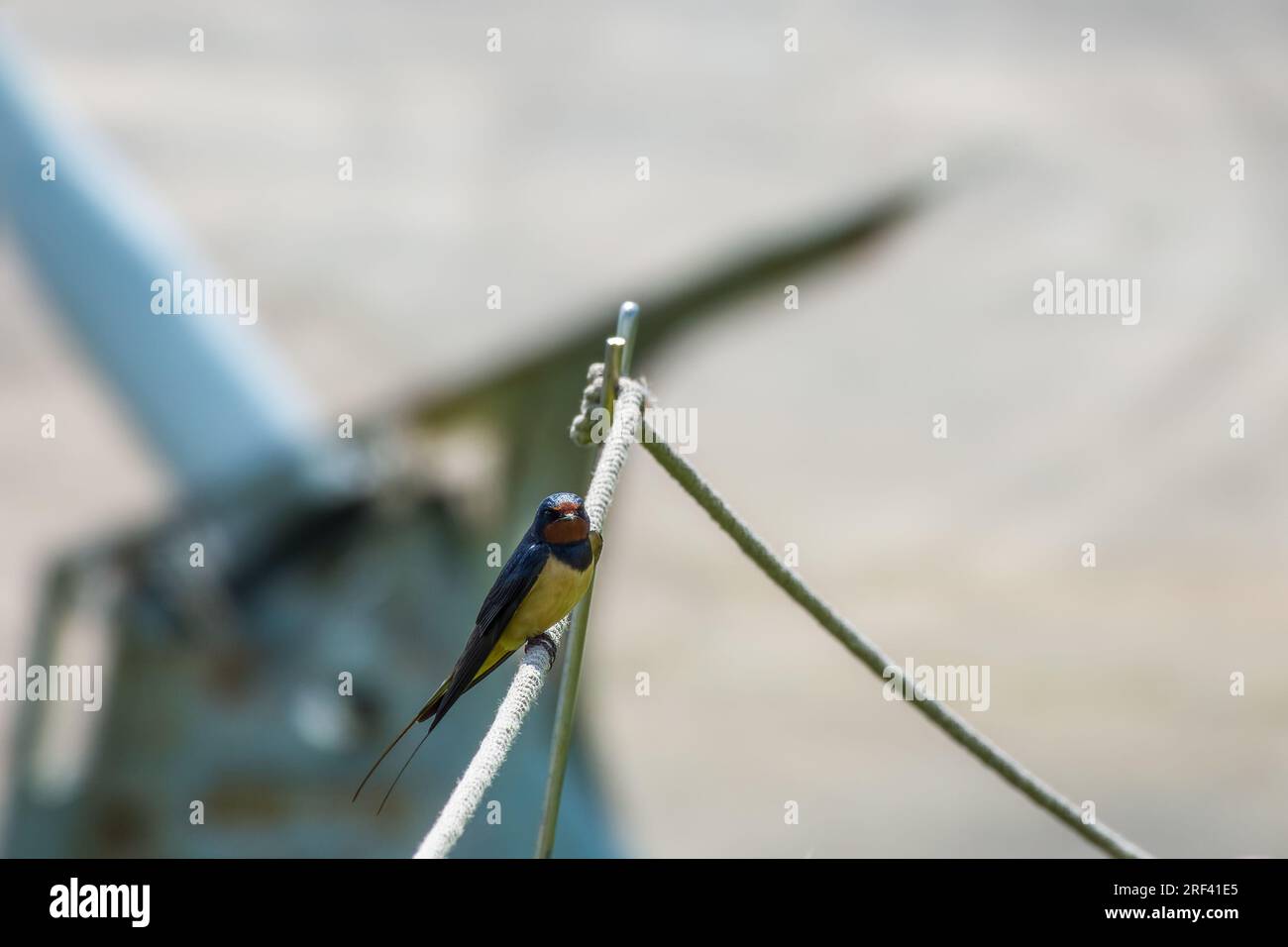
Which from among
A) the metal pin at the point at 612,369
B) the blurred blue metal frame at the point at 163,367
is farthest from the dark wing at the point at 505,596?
the blurred blue metal frame at the point at 163,367

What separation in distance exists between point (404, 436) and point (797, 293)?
7.52 feet

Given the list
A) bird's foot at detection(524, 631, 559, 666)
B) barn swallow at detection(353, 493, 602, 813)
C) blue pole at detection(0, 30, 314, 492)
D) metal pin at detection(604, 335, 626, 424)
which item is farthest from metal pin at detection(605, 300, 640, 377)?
blue pole at detection(0, 30, 314, 492)

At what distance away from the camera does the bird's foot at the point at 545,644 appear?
310 cm

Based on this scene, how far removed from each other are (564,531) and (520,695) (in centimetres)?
27

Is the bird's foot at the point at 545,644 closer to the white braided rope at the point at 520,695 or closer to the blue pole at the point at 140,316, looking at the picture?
the white braided rope at the point at 520,695

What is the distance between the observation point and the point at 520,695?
296 centimetres

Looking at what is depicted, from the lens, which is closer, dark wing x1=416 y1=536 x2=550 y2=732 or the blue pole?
dark wing x1=416 y1=536 x2=550 y2=732

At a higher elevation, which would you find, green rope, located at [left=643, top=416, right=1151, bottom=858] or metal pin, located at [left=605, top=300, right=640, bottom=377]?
metal pin, located at [left=605, top=300, right=640, bottom=377]

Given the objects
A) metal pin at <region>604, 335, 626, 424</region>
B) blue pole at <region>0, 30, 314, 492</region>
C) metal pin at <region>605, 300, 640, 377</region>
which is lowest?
metal pin at <region>604, 335, 626, 424</region>

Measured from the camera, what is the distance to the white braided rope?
279cm

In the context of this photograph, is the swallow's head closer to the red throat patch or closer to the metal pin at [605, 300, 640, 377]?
the red throat patch

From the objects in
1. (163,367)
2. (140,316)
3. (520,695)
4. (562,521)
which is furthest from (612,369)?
(140,316)

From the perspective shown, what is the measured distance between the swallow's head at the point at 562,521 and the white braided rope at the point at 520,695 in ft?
0.22
